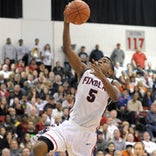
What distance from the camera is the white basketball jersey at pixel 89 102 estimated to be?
7.96 m

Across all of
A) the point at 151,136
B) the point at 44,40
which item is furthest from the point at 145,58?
the point at 151,136

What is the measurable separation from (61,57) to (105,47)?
259cm

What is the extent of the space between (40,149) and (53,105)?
33.4ft

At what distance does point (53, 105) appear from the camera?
1769cm

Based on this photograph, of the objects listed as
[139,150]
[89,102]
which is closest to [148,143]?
[139,150]


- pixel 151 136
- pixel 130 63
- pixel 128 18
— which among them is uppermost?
pixel 128 18

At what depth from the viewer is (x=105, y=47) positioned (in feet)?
84.4

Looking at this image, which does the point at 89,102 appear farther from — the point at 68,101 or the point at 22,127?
the point at 68,101

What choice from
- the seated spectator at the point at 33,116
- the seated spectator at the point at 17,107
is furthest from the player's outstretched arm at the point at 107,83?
the seated spectator at the point at 17,107

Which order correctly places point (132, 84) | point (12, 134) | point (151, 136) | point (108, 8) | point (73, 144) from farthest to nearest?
point (108, 8)
point (132, 84)
point (151, 136)
point (12, 134)
point (73, 144)

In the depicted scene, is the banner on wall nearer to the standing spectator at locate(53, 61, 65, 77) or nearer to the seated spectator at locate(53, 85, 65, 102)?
the standing spectator at locate(53, 61, 65, 77)

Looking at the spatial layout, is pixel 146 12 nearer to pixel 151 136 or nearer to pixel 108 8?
pixel 108 8

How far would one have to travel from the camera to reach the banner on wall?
26344mm

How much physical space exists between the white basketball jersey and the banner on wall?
60.4 ft
